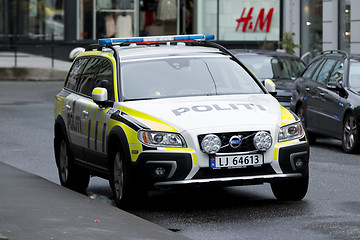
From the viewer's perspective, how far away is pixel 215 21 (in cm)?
3975

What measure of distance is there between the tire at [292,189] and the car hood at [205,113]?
0.68m

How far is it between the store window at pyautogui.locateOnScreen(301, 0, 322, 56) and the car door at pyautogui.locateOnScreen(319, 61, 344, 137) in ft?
53.7

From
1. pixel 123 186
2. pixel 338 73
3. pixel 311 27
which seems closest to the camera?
pixel 123 186

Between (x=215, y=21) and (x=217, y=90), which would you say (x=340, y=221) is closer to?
(x=217, y=90)

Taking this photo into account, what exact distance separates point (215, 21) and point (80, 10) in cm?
544

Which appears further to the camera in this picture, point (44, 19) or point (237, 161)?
point (44, 19)

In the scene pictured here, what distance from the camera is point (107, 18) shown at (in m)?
39.6

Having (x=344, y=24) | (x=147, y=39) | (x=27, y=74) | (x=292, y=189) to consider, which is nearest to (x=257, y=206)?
(x=292, y=189)

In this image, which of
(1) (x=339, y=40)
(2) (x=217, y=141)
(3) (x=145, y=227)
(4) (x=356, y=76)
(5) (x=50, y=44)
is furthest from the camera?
(5) (x=50, y=44)

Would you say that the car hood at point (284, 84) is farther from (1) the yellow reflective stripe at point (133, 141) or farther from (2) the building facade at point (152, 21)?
(2) the building facade at point (152, 21)

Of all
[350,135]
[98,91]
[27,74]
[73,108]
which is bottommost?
[27,74]

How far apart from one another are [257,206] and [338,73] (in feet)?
21.3

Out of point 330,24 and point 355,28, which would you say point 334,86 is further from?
point 330,24

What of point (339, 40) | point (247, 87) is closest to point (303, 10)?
point (339, 40)
